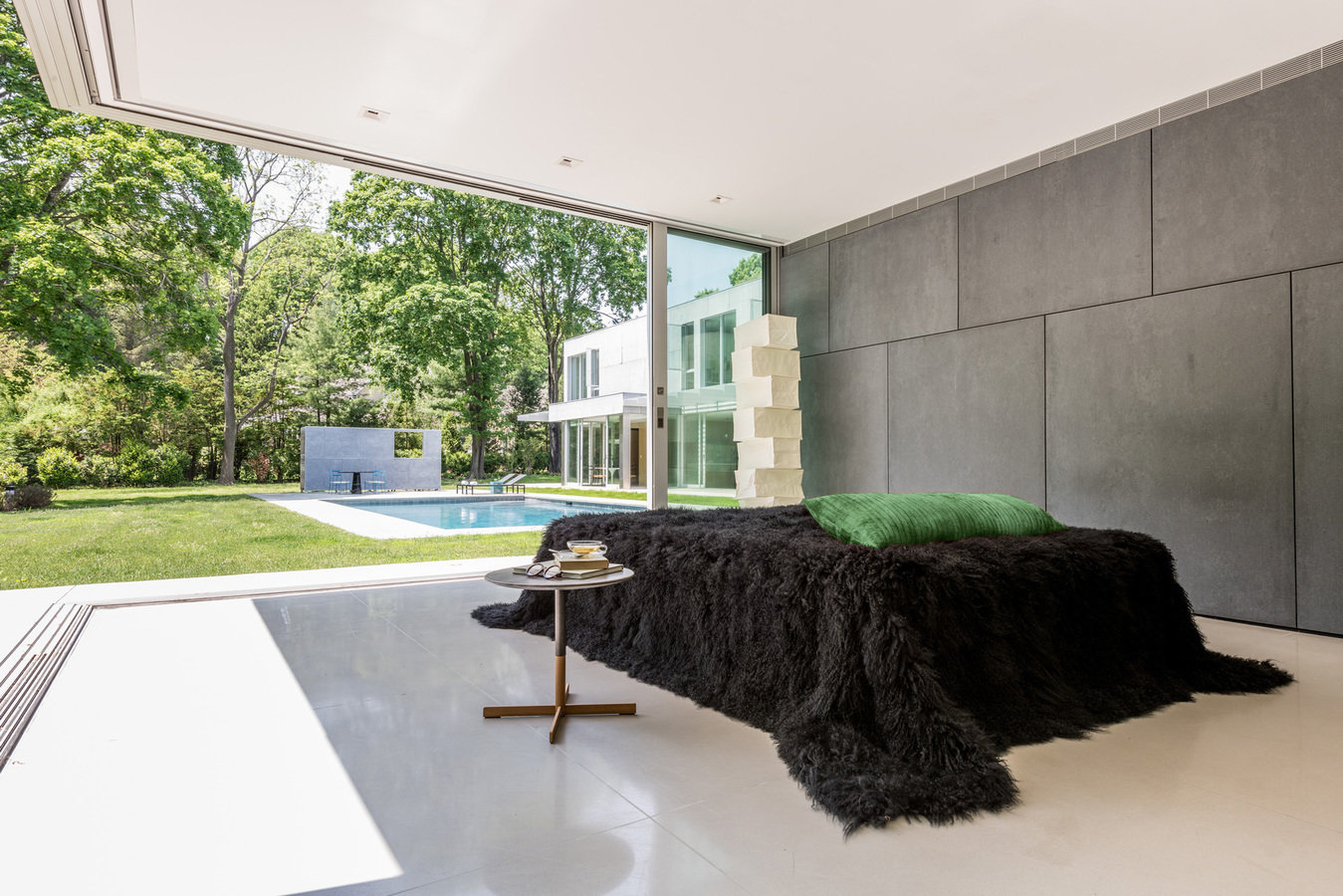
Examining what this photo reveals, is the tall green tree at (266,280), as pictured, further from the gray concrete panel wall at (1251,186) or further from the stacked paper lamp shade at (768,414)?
the gray concrete panel wall at (1251,186)

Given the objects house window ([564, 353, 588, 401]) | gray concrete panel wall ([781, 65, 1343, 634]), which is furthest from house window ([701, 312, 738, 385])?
house window ([564, 353, 588, 401])

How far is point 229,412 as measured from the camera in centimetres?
955

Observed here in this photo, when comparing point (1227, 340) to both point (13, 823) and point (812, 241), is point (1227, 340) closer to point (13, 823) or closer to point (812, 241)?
point (812, 241)

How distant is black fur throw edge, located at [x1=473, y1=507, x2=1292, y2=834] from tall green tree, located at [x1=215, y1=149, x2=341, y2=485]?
874 cm

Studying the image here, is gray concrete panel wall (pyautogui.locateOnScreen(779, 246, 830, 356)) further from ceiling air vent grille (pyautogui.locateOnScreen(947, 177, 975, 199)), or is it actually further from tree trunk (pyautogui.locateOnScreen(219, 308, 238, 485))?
tree trunk (pyautogui.locateOnScreen(219, 308, 238, 485))

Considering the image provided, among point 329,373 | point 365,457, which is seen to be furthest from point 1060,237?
point 365,457

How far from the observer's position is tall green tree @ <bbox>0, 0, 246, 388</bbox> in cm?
611

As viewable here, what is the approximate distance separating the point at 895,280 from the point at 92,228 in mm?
7294

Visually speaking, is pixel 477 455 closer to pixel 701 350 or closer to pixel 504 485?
pixel 504 485

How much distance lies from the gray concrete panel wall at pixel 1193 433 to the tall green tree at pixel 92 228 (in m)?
7.91

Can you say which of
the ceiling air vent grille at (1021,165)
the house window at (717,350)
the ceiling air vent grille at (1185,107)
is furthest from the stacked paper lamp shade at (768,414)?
the ceiling air vent grille at (1185,107)

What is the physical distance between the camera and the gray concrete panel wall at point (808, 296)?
6270 mm

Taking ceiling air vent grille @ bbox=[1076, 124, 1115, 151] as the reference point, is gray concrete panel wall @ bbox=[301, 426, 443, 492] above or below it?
below

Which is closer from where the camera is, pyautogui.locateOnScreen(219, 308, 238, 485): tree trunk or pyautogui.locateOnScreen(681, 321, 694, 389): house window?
pyautogui.locateOnScreen(681, 321, 694, 389): house window
